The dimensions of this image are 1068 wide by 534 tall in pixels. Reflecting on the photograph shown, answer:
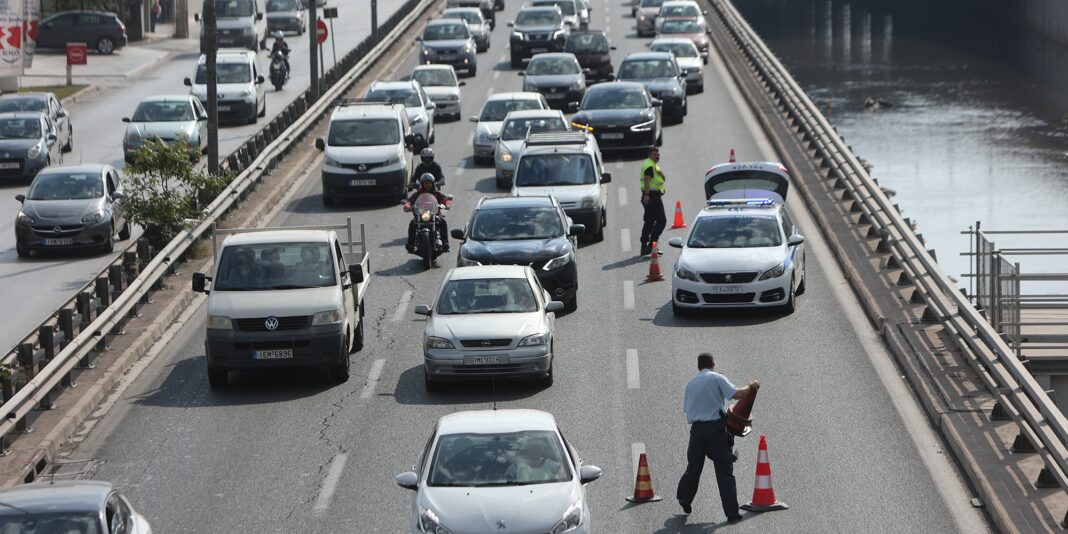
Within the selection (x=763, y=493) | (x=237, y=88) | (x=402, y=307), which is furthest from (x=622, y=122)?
(x=763, y=493)

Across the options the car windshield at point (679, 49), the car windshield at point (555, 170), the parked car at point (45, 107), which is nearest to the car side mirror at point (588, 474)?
the car windshield at point (555, 170)

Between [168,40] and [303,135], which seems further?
[168,40]

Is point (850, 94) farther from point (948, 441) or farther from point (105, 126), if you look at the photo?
point (948, 441)

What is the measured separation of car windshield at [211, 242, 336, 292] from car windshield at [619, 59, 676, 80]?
2453 centimetres

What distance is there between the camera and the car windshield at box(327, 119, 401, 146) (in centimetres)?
3428

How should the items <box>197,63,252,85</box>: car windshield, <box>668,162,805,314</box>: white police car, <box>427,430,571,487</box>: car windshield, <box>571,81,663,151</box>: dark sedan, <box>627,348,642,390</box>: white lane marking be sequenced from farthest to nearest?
<box>197,63,252,85</box>: car windshield
<box>571,81,663,151</box>: dark sedan
<box>668,162,805,314</box>: white police car
<box>627,348,642,390</box>: white lane marking
<box>427,430,571,487</box>: car windshield

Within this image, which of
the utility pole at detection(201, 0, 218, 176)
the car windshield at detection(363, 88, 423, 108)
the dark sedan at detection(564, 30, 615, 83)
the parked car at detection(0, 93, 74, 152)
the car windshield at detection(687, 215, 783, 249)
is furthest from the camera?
the dark sedan at detection(564, 30, 615, 83)

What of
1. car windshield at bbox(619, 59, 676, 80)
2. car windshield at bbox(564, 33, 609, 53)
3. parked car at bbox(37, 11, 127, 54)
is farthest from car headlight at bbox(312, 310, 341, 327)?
parked car at bbox(37, 11, 127, 54)

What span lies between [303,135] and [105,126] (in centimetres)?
1026

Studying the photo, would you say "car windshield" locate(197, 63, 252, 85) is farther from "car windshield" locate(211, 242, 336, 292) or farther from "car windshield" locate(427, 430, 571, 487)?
"car windshield" locate(427, 430, 571, 487)

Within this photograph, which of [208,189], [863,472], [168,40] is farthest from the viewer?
[168,40]

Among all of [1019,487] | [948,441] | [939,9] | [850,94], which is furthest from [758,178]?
[939,9]

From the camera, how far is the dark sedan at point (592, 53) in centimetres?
5219

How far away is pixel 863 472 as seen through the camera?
16.0 meters
